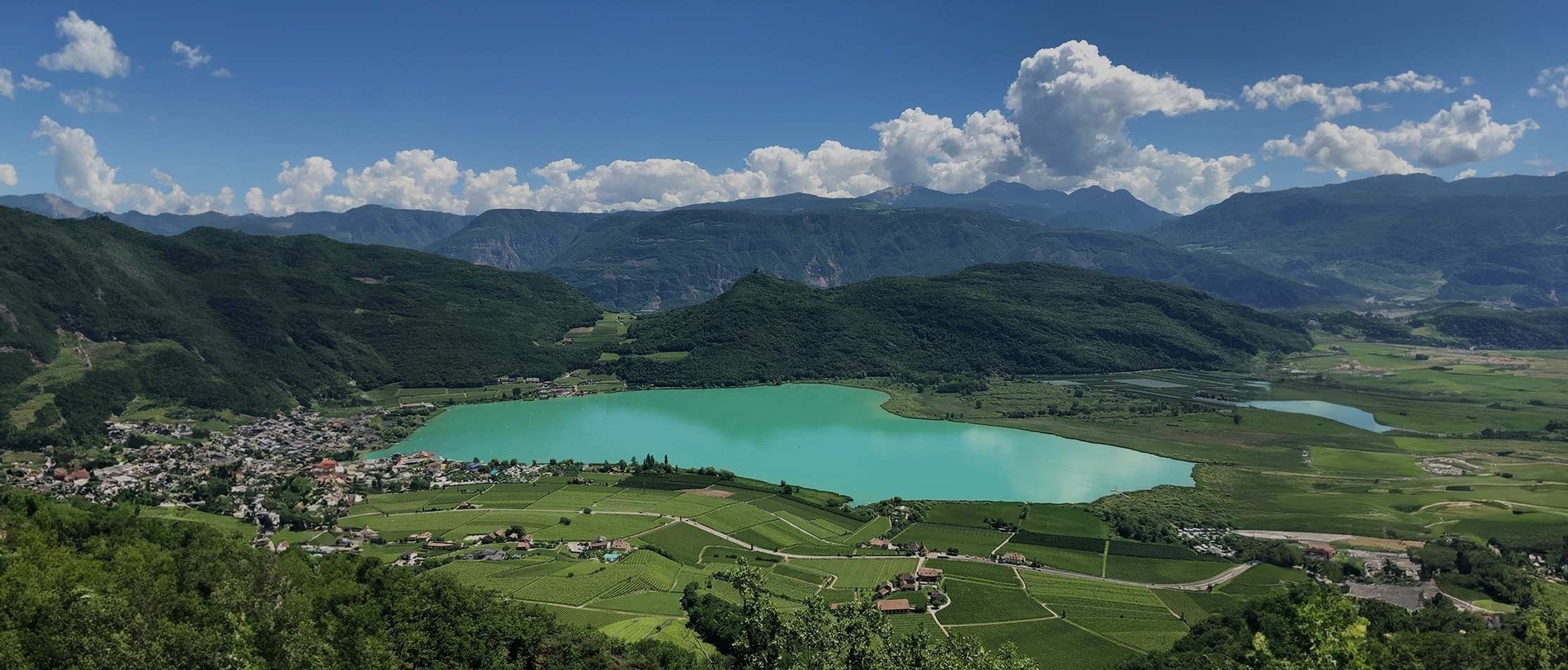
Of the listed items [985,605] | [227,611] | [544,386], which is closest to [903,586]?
[985,605]

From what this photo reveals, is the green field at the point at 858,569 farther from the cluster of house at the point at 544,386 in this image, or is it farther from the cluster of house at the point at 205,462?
the cluster of house at the point at 544,386

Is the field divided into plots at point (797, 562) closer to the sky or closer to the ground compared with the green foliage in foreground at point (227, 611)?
closer to the ground

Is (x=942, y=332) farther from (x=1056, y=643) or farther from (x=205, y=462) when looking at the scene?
(x=205, y=462)

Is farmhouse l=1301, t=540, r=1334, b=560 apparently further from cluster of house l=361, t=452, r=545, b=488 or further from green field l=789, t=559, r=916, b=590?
cluster of house l=361, t=452, r=545, b=488

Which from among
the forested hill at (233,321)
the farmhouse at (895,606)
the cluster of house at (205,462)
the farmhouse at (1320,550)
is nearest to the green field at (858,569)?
the farmhouse at (895,606)

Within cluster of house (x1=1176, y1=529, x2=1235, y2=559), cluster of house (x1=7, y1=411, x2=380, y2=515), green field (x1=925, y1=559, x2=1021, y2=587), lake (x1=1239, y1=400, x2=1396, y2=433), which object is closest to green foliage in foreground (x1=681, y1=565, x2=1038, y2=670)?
green field (x1=925, y1=559, x2=1021, y2=587)
